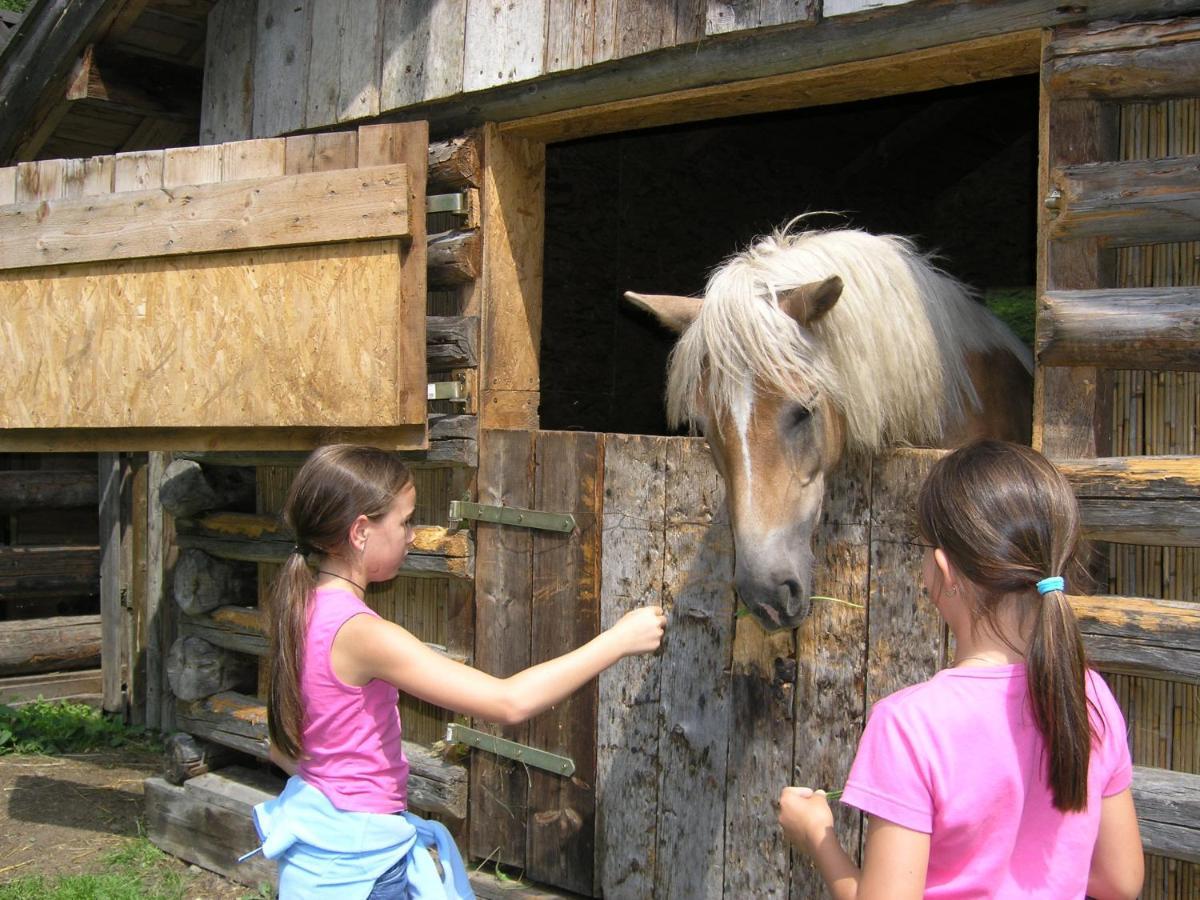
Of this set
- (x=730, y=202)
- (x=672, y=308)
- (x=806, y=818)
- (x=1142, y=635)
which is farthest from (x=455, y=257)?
(x=730, y=202)

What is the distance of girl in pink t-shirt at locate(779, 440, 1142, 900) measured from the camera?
4.66 feet

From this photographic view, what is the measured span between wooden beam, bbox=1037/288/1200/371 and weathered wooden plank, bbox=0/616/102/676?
20.6ft

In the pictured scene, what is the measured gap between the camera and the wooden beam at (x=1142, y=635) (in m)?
2.25

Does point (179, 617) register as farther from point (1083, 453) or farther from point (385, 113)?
point (1083, 453)

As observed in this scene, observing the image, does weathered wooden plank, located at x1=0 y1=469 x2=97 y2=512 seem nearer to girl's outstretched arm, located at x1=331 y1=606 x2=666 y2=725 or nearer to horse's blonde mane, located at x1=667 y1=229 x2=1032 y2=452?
horse's blonde mane, located at x1=667 y1=229 x2=1032 y2=452

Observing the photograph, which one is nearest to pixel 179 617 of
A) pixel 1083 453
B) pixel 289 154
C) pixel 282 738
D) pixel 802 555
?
pixel 289 154

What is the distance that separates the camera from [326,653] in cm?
209

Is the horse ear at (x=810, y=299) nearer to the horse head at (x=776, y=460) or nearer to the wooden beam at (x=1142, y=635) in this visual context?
the horse head at (x=776, y=460)

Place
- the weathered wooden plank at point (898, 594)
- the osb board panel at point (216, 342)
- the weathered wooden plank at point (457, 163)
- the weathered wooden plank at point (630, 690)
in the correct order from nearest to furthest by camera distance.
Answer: the weathered wooden plank at point (898, 594)
the weathered wooden plank at point (630, 690)
the osb board panel at point (216, 342)
the weathered wooden plank at point (457, 163)

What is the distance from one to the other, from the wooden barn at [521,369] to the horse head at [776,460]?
30 cm

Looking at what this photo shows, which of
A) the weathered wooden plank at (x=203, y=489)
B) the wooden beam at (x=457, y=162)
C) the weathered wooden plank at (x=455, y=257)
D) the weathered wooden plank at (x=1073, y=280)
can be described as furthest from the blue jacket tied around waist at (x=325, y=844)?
the weathered wooden plank at (x=203, y=489)

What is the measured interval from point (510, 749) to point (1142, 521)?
2.15 m

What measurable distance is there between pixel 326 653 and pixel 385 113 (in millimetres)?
2498

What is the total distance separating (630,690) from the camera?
3.30 meters
